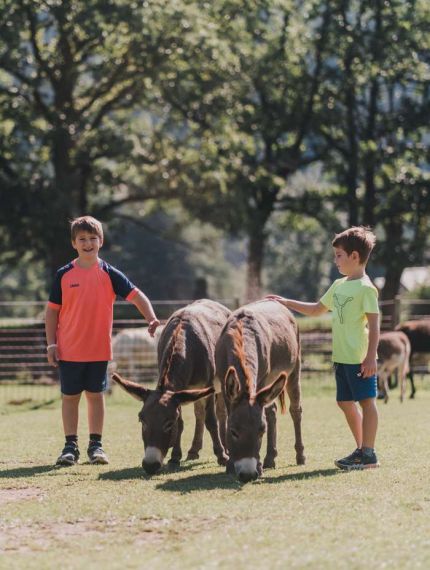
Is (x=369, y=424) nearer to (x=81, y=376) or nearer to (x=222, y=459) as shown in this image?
(x=222, y=459)

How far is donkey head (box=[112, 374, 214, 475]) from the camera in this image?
727 centimetres

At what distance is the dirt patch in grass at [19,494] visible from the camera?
21.7ft

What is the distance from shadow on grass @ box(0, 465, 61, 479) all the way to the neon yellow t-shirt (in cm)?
260

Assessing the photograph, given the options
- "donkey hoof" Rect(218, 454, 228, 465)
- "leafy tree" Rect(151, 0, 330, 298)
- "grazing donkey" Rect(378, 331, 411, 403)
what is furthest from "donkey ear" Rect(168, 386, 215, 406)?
"leafy tree" Rect(151, 0, 330, 298)

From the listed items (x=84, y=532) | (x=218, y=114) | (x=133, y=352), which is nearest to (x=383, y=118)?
(x=218, y=114)

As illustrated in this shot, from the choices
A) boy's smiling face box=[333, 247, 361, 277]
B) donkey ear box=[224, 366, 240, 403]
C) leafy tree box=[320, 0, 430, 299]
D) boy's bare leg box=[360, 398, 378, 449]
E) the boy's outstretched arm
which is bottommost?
boy's bare leg box=[360, 398, 378, 449]

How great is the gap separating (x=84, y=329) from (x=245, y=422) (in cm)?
214

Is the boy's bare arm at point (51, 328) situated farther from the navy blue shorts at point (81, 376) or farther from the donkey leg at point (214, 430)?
the donkey leg at point (214, 430)

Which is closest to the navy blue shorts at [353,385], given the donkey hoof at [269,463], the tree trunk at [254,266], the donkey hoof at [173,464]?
the donkey hoof at [269,463]

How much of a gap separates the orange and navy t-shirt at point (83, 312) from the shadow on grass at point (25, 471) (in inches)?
37.9

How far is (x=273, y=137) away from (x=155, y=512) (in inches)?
1094

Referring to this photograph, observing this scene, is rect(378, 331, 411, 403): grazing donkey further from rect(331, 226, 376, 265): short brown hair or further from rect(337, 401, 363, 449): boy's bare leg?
rect(331, 226, 376, 265): short brown hair

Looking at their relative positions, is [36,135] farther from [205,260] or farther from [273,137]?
[205,260]

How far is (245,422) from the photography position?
22.8 ft
